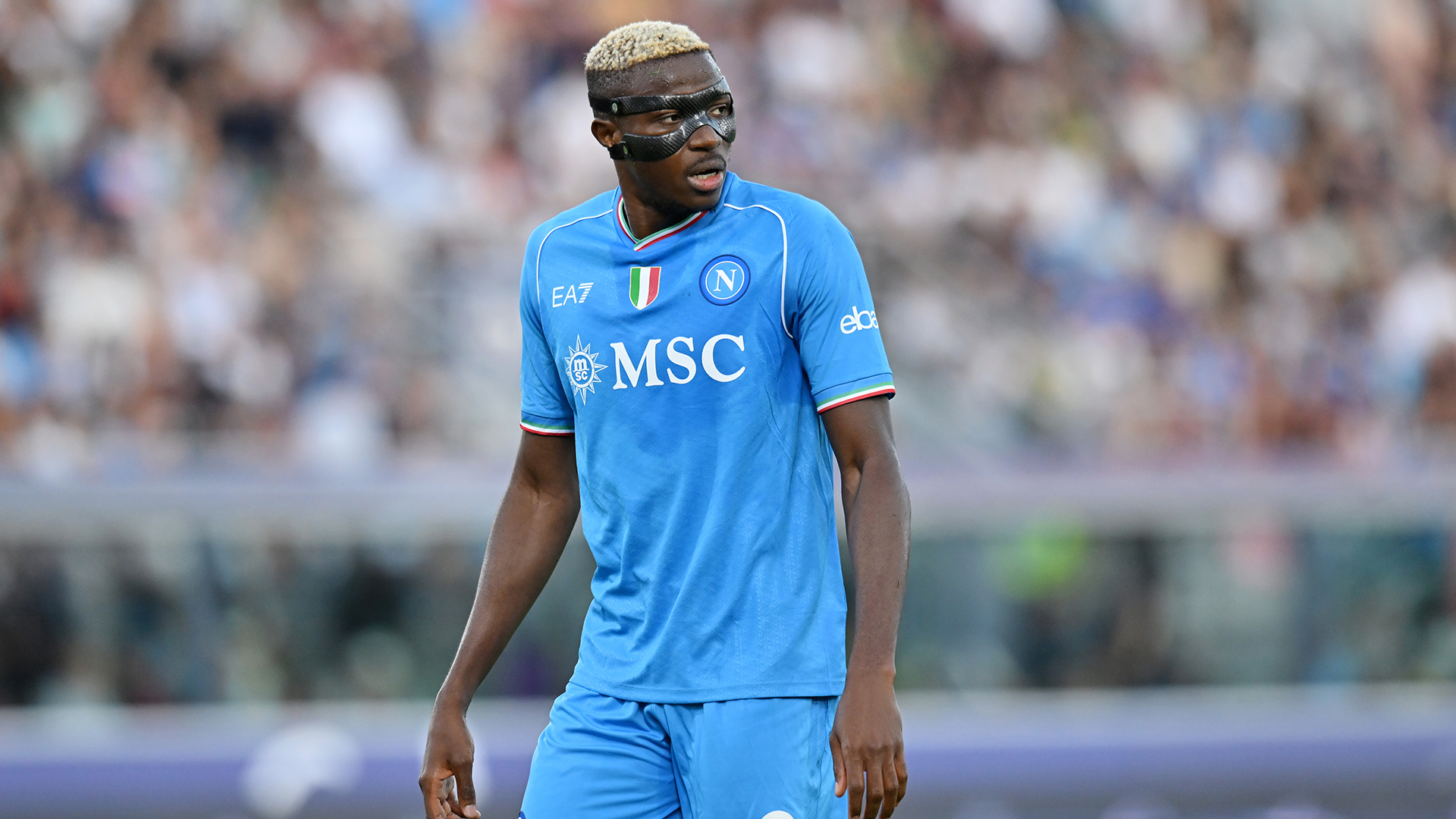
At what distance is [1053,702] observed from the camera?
8648 millimetres

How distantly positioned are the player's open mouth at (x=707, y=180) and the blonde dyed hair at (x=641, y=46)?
0.74ft

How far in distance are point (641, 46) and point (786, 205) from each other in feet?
1.32

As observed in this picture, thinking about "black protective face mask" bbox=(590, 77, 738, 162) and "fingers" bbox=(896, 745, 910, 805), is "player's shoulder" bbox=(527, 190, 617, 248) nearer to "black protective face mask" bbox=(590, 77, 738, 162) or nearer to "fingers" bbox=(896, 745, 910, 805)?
"black protective face mask" bbox=(590, 77, 738, 162)

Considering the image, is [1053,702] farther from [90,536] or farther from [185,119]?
[185,119]

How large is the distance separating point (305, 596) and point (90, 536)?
1.00 metres

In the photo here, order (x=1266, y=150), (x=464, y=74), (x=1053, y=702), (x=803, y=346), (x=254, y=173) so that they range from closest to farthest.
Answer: (x=803, y=346), (x=1053, y=702), (x=254, y=173), (x=464, y=74), (x=1266, y=150)

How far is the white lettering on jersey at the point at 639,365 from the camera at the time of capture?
129 inches

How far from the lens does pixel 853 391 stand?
318 centimetres

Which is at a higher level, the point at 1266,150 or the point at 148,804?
the point at 1266,150

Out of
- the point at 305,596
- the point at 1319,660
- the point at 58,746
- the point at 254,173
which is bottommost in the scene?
the point at 1319,660

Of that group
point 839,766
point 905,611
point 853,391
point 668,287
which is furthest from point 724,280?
point 905,611

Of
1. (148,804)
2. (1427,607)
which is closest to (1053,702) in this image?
(1427,607)

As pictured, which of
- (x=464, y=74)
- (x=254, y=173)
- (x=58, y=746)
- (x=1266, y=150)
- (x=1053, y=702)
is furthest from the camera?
(x=1266, y=150)

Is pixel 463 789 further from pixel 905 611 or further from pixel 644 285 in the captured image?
pixel 905 611
